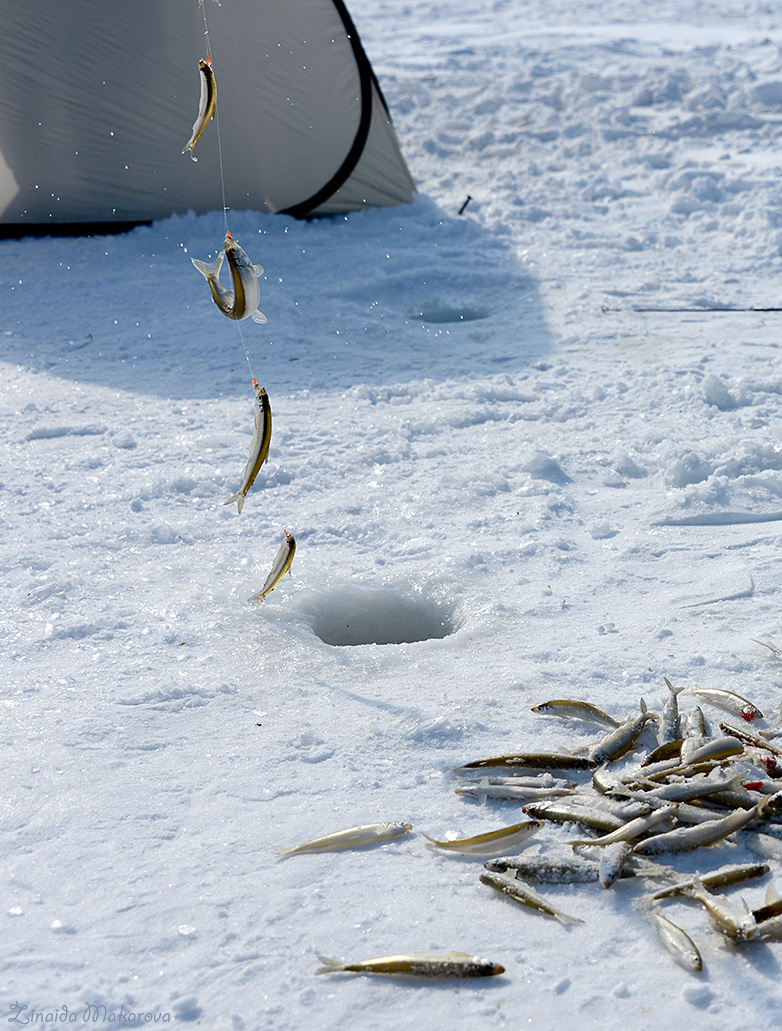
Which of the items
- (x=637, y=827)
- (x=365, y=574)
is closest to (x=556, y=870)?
(x=637, y=827)

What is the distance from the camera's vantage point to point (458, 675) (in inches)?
124

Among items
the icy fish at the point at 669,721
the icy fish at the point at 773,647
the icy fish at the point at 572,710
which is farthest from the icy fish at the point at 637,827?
the icy fish at the point at 773,647

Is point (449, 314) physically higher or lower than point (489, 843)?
lower

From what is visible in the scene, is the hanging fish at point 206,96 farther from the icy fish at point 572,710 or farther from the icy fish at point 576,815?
the icy fish at point 576,815

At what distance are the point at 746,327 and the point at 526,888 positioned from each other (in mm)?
4558

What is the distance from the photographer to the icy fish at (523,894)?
7.25 feet

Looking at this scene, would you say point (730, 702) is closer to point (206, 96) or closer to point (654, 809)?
point (654, 809)

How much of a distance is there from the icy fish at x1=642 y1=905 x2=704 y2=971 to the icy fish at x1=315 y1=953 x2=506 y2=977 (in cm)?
36

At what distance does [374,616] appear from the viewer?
360 centimetres

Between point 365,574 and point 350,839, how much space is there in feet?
4.58

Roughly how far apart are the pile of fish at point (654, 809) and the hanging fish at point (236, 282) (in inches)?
54.4

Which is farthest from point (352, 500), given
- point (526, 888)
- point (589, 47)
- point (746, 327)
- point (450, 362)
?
point (589, 47)

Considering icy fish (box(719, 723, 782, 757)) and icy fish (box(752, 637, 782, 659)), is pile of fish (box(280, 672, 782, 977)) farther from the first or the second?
icy fish (box(752, 637, 782, 659))

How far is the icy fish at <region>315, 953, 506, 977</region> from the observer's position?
207 centimetres
